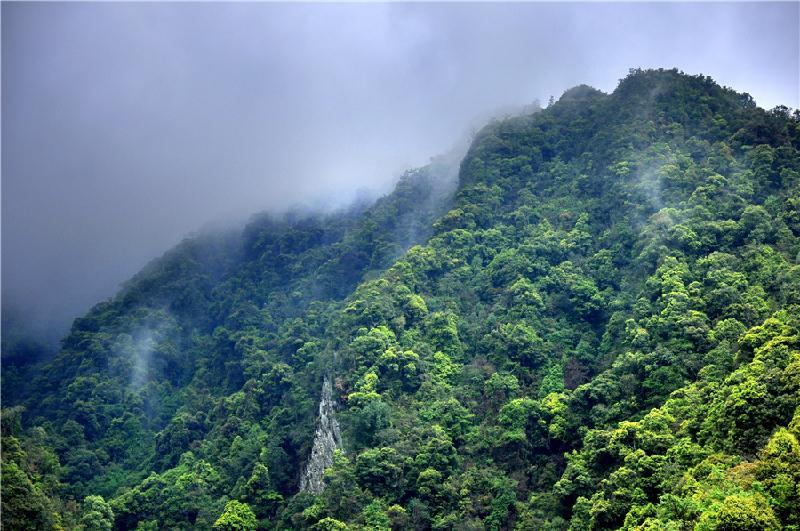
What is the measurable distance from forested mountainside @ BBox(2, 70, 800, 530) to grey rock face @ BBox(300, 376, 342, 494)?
0.96 metres

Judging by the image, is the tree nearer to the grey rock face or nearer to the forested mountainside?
the forested mountainside

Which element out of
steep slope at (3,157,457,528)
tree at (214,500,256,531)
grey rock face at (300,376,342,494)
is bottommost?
tree at (214,500,256,531)

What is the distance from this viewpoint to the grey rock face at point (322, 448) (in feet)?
169

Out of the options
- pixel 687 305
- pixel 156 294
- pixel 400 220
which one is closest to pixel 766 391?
pixel 687 305

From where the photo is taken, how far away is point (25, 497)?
132 ft

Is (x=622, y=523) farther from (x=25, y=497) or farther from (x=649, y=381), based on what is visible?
(x=25, y=497)

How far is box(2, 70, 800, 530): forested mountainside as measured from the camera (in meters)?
39.0

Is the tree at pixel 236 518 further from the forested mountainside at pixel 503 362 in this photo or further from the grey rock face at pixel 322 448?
the grey rock face at pixel 322 448

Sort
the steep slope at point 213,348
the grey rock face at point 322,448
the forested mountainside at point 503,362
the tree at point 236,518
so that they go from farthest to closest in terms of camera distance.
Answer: the steep slope at point 213,348 → the grey rock face at point 322,448 → the tree at point 236,518 → the forested mountainside at point 503,362

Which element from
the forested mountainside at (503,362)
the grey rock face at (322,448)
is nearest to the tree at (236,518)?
the forested mountainside at (503,362)

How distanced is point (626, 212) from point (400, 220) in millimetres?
25933

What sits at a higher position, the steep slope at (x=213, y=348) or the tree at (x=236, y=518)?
the steep slope at (x=213, y=348)

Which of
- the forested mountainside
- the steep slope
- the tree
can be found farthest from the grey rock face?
the tree

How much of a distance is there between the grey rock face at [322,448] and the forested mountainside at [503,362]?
963mm
